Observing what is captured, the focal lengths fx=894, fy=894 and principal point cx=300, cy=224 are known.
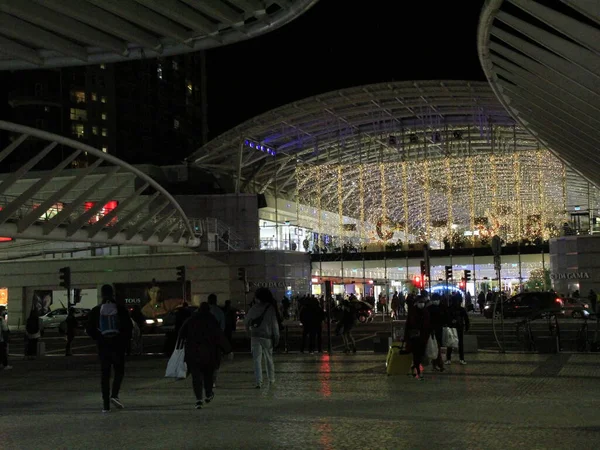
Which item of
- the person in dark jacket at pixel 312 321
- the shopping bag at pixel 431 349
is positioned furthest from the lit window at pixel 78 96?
the shopping bag at pixel 431 349

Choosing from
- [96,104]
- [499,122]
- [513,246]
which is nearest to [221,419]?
[499,122]

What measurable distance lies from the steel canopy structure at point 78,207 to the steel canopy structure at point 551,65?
15.9 meters

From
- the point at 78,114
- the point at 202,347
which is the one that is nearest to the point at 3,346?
the point at 202,347

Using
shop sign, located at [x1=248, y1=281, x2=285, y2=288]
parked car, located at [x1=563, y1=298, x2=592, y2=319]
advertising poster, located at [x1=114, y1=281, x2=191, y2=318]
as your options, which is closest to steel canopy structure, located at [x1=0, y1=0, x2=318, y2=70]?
parked car, located at [x1=563, y1=298, x2=592, y2=319]

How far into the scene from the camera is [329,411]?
12.0 metres

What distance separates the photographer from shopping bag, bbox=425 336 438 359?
17.2m

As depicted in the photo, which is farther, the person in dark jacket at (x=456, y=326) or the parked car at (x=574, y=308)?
the parked car at (x=574, y=308)

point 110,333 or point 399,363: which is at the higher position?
point 110,333

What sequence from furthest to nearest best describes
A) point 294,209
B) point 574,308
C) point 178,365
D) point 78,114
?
point 78,114
point 294,209
point 574,308
point 178,365

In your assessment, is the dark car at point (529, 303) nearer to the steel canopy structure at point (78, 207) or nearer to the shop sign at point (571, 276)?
the shop sign at point (571, 276)

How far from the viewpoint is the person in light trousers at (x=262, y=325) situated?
15.0 meters

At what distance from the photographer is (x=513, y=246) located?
63.2 metres

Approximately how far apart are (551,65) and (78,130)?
317 ft

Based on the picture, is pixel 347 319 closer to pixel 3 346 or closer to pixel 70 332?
pixel 3 346
